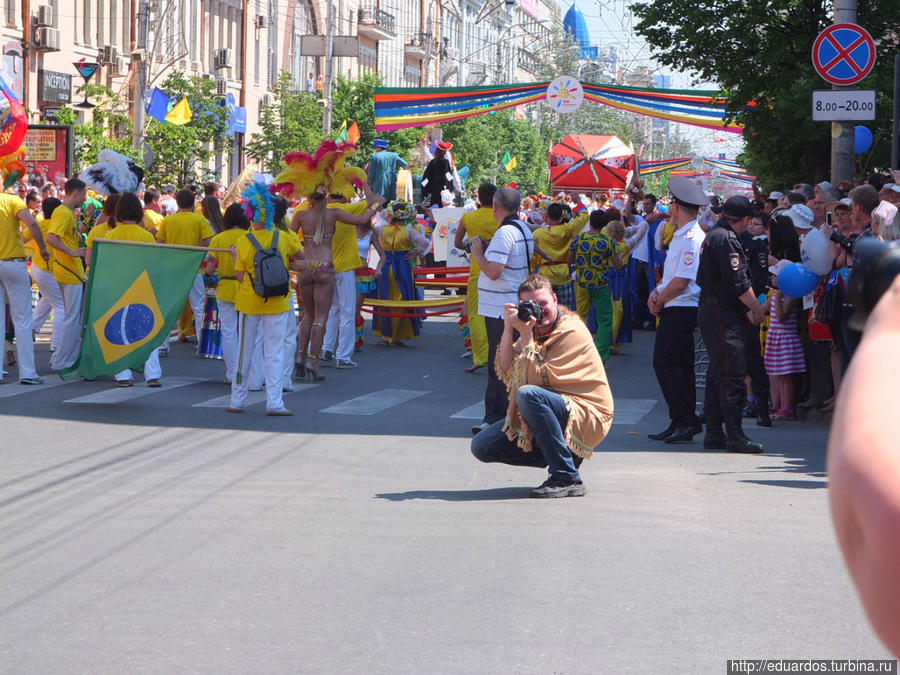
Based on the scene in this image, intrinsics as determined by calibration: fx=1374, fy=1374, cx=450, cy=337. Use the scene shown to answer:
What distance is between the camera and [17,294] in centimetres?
1270

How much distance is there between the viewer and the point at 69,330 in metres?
13.7

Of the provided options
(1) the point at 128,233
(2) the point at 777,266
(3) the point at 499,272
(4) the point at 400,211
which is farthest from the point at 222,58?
(3) the point at 499,272

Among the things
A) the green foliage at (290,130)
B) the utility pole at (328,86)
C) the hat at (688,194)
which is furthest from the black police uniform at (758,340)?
the utility pole at (328,86)

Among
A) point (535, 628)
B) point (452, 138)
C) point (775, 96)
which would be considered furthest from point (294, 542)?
point (452, 138)

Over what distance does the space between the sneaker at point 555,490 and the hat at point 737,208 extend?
297cm

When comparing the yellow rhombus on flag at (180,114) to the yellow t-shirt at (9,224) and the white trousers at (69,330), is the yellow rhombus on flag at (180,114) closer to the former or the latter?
the white trousers at (69,330)

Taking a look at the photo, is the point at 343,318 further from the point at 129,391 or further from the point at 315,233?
the point at 129,391

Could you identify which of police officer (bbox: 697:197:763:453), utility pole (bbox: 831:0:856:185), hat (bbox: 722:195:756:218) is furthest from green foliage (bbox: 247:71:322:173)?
police officer (bbox: 697:197:763:453)

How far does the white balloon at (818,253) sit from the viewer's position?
1088 cm

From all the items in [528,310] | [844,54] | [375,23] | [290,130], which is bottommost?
[528,310]

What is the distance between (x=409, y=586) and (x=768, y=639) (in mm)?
1496

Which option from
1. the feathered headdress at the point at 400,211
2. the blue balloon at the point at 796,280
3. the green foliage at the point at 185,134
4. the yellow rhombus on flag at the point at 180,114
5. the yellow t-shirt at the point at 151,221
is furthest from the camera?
the yellow rhombus on flag at the point at 180,114

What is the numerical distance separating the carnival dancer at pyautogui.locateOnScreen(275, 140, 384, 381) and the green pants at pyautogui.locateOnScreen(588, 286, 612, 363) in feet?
11.5

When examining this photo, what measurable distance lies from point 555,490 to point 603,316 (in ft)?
28.9
